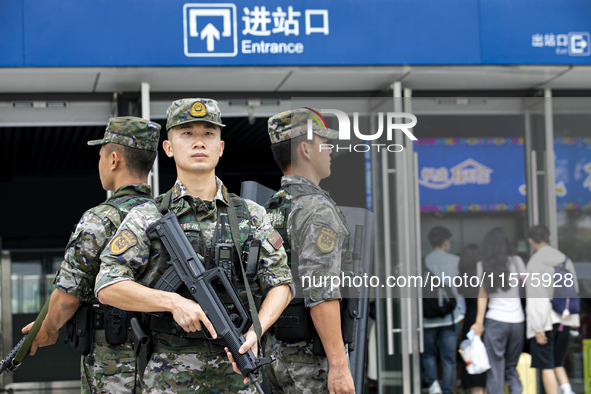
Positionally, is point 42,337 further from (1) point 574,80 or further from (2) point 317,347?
(1) point 574,80

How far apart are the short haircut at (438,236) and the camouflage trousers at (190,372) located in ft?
10.7

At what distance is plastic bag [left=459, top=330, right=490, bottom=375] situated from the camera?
199 inches

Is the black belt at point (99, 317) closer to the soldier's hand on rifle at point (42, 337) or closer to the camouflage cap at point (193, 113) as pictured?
the soldier's hand on rifle at point (42, 337)

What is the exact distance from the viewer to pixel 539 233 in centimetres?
527

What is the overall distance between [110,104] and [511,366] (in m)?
3.97

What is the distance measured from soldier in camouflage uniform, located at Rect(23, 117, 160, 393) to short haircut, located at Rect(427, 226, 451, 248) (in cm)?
285

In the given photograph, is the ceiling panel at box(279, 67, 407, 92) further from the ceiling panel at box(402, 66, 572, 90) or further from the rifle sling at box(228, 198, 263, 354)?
the rifle sling at box(228, 198, 263, 354)

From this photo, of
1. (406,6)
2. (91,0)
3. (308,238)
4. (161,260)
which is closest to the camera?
(161,260)

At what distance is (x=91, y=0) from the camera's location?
15.1 ft

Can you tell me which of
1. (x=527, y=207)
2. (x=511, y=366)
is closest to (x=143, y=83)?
(x=527, y=207)

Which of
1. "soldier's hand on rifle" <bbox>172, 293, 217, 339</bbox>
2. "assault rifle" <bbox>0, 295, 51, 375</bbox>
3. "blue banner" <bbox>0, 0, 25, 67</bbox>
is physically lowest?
"assault rifle" <bbox>0, 295, 51, 375</bbox>

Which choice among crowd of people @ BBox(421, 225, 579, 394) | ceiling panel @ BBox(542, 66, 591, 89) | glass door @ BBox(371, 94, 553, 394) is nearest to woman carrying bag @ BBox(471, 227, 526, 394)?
crowd of people @ BBox(421, 225, 579, 394)

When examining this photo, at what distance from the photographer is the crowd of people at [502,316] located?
4.96 metres

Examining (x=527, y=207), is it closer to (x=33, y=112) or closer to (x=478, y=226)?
(x=478, y=226)
